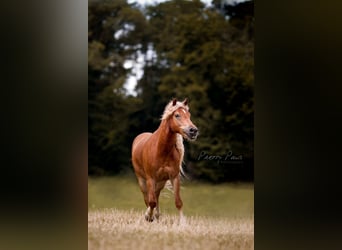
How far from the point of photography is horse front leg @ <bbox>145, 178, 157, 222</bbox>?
4.98m

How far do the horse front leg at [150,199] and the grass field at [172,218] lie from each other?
6 cm

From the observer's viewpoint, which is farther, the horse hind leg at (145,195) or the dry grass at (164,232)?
the horse hind leg at (145,195)

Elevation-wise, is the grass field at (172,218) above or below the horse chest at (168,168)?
below

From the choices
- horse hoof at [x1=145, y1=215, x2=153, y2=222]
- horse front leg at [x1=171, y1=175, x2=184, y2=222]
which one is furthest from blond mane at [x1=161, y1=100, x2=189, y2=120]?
horse hoof at [x1=145, y1=215, x2=153, y2=222]

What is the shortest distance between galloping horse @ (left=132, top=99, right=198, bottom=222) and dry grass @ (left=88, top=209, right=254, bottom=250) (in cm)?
14

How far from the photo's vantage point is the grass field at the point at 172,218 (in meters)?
4.84

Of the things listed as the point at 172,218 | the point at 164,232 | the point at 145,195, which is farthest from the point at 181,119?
the point at 164,232

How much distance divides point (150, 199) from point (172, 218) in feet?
1.04

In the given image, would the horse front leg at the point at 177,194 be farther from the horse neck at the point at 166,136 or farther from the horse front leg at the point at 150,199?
the horse neck at the point at 166,136

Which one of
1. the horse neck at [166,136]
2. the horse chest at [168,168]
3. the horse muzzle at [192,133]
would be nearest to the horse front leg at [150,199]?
the horse chest at [168,168]

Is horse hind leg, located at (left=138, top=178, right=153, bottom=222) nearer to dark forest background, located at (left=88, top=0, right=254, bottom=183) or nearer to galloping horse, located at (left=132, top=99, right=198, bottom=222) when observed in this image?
galloping horse, located at (left=132, top=99, right=198, bottom=222)
